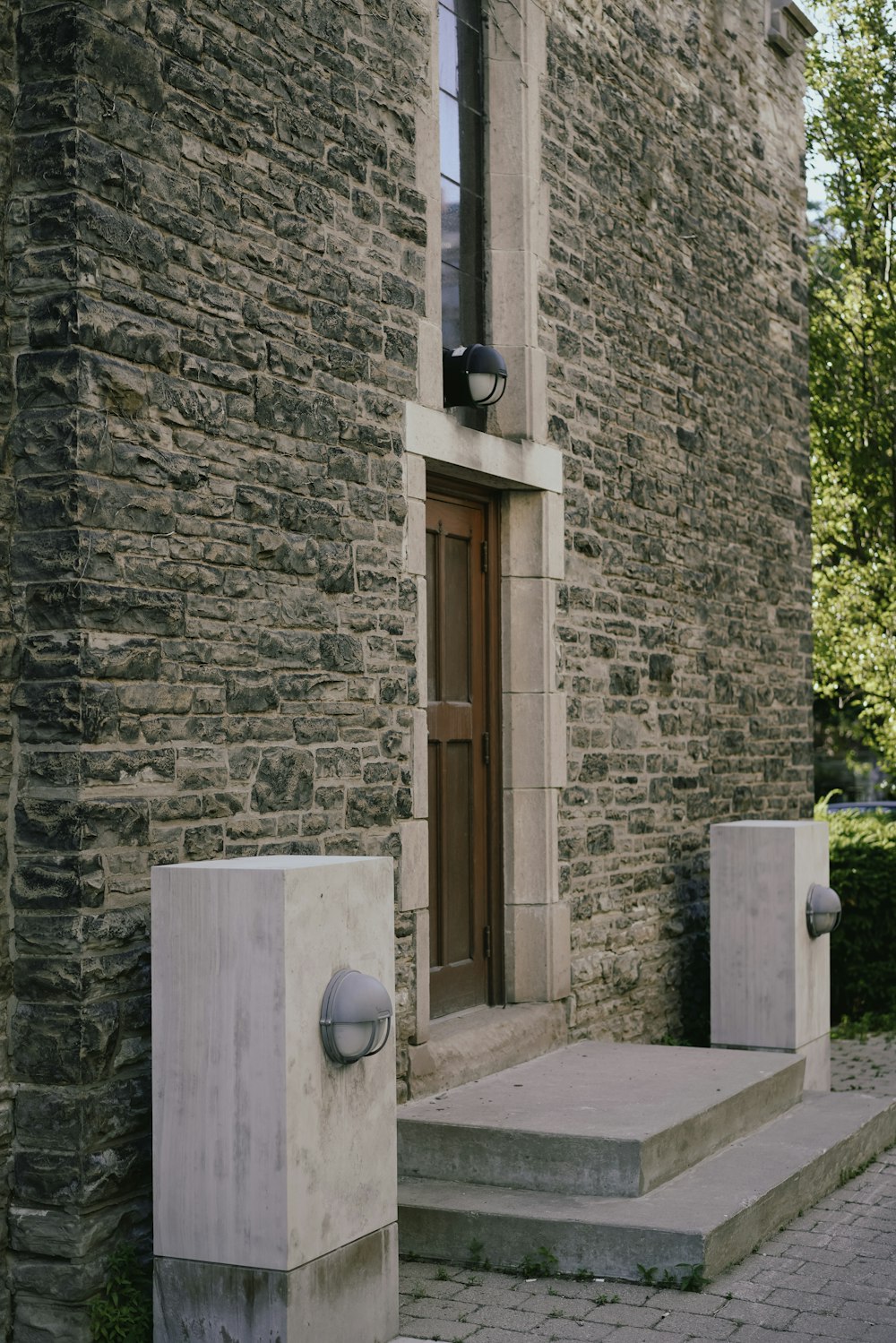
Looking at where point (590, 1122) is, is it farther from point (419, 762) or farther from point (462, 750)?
point (462, 750)

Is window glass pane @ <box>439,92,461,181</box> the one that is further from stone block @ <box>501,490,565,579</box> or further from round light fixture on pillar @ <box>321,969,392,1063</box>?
round light fixture on pillar @ <box>321,969,392,1063</box>

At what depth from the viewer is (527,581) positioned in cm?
711

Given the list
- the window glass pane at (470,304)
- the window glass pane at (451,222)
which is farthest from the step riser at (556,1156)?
the window glass pane at (451,222)

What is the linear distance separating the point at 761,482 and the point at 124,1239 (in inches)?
274

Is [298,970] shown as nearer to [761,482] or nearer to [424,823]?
[424,823]

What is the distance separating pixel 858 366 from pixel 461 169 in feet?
36.8

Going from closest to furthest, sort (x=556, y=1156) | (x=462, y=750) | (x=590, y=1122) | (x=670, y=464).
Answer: (x=556, y=1156)
(x=590, y=1122)
(x=462, y=750)
(x=670, y=464)

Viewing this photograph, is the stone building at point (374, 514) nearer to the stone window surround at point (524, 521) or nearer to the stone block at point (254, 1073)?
the stone window surround at point (524, 521)

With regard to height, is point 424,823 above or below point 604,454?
below

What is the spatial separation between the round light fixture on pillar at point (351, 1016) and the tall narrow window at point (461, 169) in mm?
3432

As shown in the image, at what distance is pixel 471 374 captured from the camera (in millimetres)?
6527

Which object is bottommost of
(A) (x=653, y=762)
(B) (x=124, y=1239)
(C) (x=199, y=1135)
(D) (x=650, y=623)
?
(B) (x=124, y=1239)

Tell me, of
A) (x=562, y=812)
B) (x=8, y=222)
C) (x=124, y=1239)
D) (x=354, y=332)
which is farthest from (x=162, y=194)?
(x=562, y=812)

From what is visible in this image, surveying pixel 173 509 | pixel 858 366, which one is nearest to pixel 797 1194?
pixel 173 509
